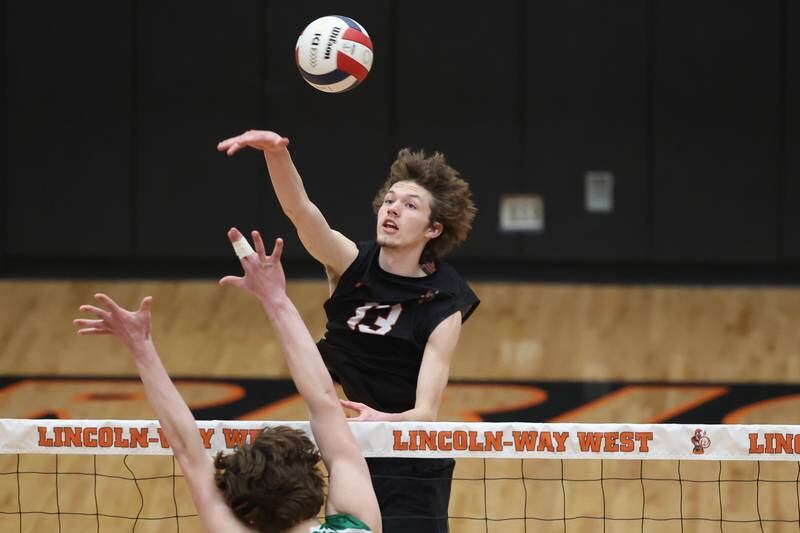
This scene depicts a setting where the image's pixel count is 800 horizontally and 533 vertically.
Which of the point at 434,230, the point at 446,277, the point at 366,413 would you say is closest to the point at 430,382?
the point at 366,413

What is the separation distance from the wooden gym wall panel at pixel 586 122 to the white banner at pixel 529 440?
936 cm

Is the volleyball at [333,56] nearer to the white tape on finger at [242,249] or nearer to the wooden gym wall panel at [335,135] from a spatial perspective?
the white tape on finger at [242,249]

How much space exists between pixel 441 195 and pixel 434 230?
15 centimetres

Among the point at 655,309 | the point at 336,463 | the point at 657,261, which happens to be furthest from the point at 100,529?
the point at 657,261


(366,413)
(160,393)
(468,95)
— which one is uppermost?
(468,95)

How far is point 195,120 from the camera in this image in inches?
571

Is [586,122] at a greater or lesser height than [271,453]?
greater

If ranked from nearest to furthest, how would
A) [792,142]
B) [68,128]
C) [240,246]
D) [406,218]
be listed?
[240,246]
[406,218]
[792,142]
[68,128]

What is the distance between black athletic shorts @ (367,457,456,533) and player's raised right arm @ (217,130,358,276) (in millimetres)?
790

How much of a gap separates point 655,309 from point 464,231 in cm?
805

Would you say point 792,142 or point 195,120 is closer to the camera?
point 792,142

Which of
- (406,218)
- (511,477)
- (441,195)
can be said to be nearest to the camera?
(406,218)

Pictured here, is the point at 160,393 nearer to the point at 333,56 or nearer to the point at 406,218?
the point at 406,218

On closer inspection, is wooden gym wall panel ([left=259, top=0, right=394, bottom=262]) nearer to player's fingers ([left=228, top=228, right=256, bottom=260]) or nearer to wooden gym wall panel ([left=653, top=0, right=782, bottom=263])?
wooden gym wall panel ([left=653, top=0, right=782, bottom=263])
